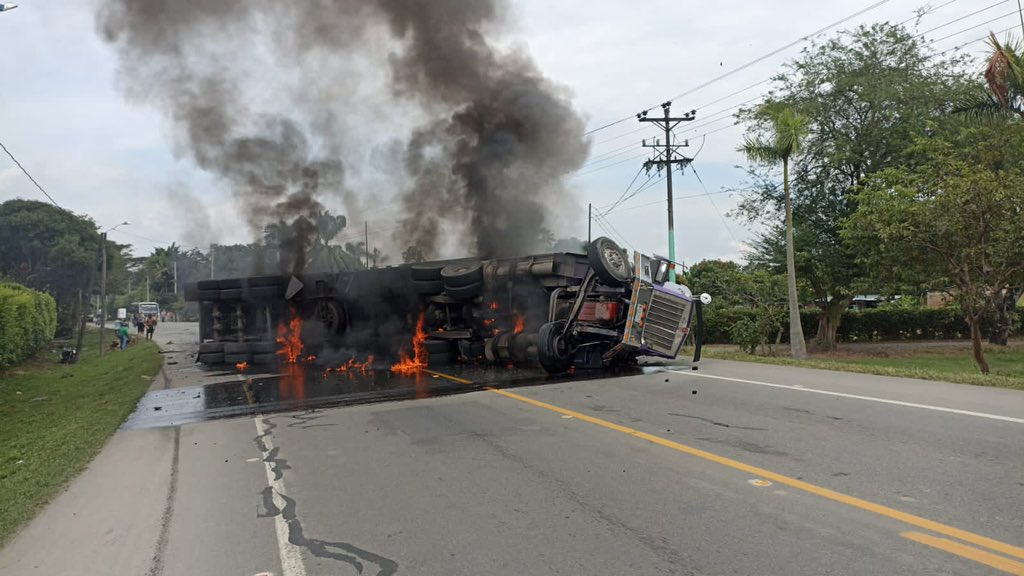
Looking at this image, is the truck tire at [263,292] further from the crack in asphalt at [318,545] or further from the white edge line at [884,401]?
the crack in asphalt at [318,545]

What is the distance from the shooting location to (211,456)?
22.3 feet

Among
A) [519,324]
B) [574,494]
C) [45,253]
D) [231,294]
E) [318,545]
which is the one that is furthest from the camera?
[45,253]

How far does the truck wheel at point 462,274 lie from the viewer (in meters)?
14.3

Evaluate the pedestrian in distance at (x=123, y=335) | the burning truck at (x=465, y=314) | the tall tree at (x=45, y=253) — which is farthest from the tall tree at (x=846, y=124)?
the tall tree at (x=45, y=253)

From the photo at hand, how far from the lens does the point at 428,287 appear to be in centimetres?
1534

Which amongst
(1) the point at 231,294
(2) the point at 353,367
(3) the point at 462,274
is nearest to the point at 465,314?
(3) the point at 462,274

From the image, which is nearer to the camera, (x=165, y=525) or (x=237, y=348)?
(x=165, y=525)

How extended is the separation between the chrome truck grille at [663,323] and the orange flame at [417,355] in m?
5.22

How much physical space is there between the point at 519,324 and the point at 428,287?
263 centimetres

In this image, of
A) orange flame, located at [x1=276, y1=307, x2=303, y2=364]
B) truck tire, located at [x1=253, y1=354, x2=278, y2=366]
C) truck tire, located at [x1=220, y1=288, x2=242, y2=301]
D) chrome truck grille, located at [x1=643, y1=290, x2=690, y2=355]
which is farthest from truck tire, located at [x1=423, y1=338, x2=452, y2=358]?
truck tire, located at [x1=220, y1=288, x2=242, y2=301]

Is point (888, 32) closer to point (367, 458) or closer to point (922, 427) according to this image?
point (922, 427)

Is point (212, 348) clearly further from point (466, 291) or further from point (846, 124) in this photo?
point (846, 124)

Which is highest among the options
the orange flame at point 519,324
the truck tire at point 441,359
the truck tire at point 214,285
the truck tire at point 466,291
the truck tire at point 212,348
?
the truck tire at point 214,285

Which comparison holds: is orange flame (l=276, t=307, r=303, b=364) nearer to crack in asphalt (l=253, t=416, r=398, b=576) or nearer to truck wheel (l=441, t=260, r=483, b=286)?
truck wheel (l=441, t=260, r=483, b=286)
